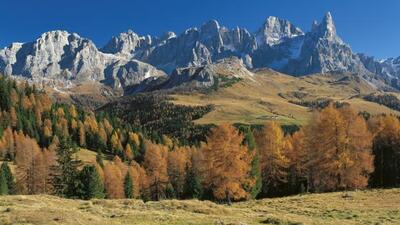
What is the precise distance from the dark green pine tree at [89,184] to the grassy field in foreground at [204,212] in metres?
44.1

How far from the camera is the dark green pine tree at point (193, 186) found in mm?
104688

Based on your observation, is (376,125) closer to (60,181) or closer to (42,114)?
(60,181)

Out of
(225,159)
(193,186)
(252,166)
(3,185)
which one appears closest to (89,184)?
(3,185)

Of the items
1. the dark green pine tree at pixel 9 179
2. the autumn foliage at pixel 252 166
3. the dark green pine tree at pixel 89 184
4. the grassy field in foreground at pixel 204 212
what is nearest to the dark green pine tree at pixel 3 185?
the autumn foliage at pixel 252 166

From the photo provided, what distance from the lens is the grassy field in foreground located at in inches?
1240

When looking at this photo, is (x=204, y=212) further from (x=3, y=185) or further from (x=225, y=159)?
(x=3, y=185)

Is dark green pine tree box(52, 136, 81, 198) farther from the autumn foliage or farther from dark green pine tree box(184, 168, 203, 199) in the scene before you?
dark green pine tree box(184, 168, 203, 199)

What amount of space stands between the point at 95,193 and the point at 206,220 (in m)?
61.9

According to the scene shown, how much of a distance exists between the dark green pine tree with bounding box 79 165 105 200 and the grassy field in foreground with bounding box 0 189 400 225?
4413 cm

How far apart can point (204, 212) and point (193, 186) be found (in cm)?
6654

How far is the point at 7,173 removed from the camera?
9688 cm

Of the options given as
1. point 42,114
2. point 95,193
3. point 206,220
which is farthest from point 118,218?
point 42,114

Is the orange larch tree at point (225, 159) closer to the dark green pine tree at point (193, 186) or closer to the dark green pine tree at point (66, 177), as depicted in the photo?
the dark green pine tree at point (193, 186)

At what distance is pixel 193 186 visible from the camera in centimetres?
10700
